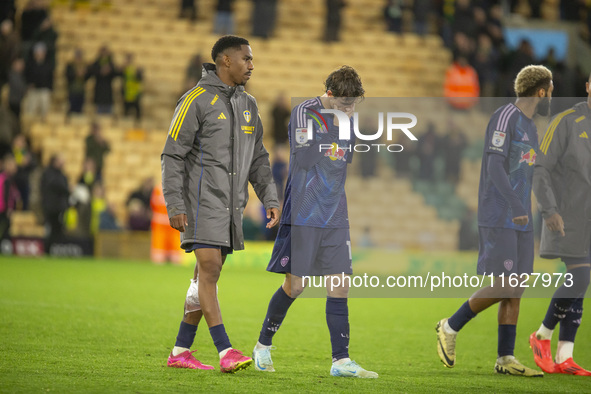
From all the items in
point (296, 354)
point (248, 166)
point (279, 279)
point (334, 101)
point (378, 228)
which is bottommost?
point (279, 279)

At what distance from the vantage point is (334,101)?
6.26 metres

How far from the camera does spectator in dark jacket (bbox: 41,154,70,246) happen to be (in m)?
17.5

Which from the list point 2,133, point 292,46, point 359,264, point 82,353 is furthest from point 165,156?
point 292,46

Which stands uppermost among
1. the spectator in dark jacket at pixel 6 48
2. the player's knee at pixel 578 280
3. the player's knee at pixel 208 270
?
the spectator in dark jacket at pixel 6 48

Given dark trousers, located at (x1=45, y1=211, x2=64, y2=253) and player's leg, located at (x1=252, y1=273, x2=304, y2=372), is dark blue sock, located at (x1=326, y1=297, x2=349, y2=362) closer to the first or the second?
player's leg, located at (x1=252, y1=273, x2=304, y2=372)

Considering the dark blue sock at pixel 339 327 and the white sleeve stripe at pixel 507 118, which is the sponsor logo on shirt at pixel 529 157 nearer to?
the white sleeve stripe at pixel 507 118

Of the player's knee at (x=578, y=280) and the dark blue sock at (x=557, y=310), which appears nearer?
the player's knee at (x=578, y=280)

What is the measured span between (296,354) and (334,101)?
224 cm

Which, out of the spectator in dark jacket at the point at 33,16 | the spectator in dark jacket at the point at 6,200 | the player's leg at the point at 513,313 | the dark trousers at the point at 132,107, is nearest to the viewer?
the player's leg at the point at 513,313

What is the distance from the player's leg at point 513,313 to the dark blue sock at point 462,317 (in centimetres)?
22

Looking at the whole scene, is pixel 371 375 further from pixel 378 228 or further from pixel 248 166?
pixel 378 228

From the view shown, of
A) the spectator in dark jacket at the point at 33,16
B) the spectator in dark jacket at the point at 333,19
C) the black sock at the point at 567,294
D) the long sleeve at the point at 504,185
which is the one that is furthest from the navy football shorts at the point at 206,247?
the spectator in dark jacket at the point at 333,19

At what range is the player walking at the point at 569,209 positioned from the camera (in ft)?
22.6

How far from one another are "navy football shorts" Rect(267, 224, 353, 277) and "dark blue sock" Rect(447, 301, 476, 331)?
3.56 feet
